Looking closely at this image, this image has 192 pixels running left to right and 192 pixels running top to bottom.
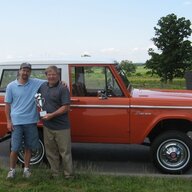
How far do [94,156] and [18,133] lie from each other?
242 cm

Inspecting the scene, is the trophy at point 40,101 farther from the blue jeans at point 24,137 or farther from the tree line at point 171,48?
the tree line at point 171,48

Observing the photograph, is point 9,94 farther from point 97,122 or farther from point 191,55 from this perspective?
point 191,55

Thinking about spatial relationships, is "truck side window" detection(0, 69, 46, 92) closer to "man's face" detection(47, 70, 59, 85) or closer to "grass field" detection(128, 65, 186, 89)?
"man's face" detection(47, 70, 59, 85)

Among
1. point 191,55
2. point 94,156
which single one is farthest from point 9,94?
point 191,55

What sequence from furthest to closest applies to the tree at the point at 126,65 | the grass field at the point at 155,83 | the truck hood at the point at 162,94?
the grass field at the point at 155,83
the tree at the point at 126,65
the truck hood at the point at 162,94

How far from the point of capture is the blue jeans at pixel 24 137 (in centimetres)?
666

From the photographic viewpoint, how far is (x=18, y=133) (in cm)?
666

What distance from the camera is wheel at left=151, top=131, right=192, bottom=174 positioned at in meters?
7.37

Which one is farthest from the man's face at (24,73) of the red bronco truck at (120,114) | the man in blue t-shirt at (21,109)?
the red bronco truck at (120,114)

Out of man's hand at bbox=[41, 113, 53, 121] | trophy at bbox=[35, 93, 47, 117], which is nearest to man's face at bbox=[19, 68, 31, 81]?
trophy at bbox=[35, 93, 47, 117]

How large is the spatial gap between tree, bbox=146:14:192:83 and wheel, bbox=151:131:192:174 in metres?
41.4

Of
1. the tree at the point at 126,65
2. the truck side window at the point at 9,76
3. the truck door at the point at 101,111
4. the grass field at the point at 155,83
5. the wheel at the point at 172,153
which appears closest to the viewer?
the wheel at the point at 172,153

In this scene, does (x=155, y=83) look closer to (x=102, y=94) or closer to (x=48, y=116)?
(x=102, y=94)

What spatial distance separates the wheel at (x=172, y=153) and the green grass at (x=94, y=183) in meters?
0.50
